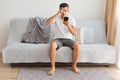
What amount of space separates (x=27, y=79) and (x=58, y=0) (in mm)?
1840

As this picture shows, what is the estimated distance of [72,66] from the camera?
341 centimetres

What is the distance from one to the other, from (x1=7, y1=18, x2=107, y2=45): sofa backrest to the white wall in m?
0.21

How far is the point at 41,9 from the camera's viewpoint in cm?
420

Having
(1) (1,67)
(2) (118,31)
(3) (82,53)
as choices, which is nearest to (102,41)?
(2) (118,31)

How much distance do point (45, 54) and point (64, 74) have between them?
1.46ft

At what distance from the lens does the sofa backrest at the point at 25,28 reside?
393 centimetres

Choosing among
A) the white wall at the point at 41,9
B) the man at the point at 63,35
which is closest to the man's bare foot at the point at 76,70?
the man at the point at 63,35

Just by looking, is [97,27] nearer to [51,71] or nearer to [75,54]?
[75,54]

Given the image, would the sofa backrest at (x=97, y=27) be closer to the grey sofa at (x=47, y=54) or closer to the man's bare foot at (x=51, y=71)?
the grey sofa at (x=47, y=54)

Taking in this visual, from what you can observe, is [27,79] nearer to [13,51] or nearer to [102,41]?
[13,51]

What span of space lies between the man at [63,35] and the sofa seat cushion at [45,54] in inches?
3.7

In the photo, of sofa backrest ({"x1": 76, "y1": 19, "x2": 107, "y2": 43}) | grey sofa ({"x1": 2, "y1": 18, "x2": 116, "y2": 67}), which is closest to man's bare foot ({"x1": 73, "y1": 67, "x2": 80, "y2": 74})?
grey sofa ({"x1": 2, "y1": 18, "x2": 116, "y2": 67})

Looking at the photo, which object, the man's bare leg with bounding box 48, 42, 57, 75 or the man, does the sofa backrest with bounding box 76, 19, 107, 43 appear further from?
the man's bare leg with bounding box 48, 42, 57, 75

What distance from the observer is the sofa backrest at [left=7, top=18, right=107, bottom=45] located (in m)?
3.93
